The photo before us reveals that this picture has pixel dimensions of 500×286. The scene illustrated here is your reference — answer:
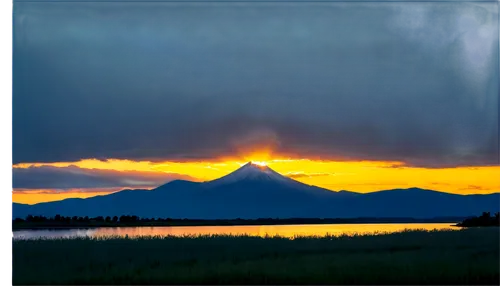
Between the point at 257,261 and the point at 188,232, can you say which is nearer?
the point at 257,261

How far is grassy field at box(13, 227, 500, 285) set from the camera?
78.4 feet

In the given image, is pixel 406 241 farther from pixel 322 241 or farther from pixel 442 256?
pixel 442 256

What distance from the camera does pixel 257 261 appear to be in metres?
29.6

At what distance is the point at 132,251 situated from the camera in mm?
34938

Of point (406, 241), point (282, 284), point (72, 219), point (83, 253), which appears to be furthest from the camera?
point (72, 219)

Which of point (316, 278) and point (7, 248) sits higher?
point (7, 248)

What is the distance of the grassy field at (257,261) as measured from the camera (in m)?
23.9

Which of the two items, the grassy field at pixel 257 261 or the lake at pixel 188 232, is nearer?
the grassy field at pixel 257 261

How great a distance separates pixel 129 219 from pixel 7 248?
125591 millimetres

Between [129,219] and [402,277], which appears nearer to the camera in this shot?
[402,277]

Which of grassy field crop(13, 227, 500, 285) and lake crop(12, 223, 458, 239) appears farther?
lake crop(12, 223, 458, 239)

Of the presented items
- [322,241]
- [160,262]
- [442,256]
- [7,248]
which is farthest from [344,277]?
[322,241]

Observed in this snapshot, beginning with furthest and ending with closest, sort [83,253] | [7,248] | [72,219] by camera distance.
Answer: [72,219], [83,253], [7,248]

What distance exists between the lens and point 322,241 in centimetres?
4109
